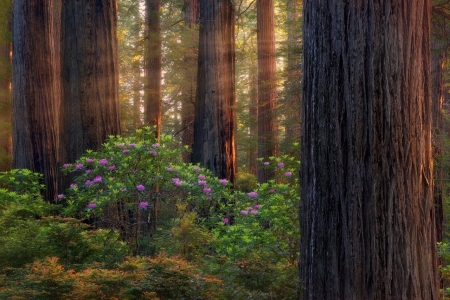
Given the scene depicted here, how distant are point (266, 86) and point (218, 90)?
4164mm

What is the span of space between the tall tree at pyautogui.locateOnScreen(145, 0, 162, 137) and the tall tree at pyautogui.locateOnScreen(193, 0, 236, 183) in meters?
5.61

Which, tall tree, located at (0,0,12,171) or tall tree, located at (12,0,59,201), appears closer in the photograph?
tall tree, located at (12,0,59,201)

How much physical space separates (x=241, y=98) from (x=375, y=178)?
73.8 feet

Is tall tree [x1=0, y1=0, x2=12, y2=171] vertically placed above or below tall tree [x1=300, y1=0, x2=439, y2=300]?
above

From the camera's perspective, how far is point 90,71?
8.30 metres

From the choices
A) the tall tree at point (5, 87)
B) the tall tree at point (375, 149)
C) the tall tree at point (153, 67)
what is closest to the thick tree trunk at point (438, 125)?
the tall tree at point (375, 149)

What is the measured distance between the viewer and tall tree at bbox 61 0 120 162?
827 cm

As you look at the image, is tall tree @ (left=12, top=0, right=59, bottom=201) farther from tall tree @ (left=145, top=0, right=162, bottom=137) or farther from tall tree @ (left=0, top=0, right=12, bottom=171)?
tall tree @ (left=145, top=0, right=162, bottom=137)

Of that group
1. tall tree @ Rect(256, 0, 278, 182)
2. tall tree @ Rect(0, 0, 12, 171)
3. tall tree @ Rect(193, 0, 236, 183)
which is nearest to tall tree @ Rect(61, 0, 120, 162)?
tall tree @ Rect(193, 0, 236, 183)

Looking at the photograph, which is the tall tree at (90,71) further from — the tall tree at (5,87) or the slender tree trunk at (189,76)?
the slender tree trunk at (189,76)

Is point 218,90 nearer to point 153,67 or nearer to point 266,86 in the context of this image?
point 266,86

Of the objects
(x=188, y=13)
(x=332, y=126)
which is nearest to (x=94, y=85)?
(x=332, y=126)

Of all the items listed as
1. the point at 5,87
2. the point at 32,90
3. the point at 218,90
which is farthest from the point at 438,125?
the point at 5,87

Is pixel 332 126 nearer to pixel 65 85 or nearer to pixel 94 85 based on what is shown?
pixel 94 85
